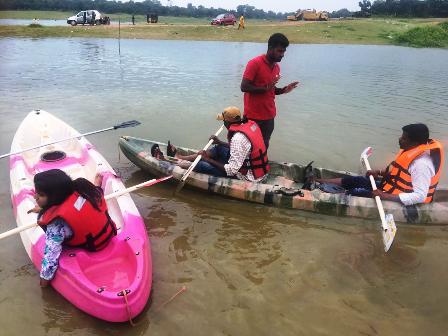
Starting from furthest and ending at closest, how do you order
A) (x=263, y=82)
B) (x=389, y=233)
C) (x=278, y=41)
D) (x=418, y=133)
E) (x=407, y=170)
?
1. (x=263, y=82)
2. (x=278, y=41)
3. (x=407, y=170)
4. (x=418, y=133)
5. (x=389, y=233)

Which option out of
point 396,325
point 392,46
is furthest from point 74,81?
point 392,46

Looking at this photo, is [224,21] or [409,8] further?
[409,8]

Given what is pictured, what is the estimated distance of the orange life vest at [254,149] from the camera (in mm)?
5574

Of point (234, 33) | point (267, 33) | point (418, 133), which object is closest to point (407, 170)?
point (418, 133)

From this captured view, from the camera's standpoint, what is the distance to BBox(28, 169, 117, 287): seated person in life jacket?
11.9 ft

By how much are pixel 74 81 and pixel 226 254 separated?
488 inches

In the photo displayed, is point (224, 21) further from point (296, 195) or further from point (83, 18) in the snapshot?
point (296, 195)

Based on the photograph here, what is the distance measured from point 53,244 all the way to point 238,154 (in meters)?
2.78

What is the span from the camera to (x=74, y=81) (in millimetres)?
15234

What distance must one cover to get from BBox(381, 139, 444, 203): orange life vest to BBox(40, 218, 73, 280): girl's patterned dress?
4.00 m

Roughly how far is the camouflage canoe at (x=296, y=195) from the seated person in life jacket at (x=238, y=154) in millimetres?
158

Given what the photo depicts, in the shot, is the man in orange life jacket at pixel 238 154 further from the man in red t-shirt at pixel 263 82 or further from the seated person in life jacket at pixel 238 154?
the man in red t-shirt at pixel 263 82

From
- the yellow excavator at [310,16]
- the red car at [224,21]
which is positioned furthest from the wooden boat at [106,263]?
the yellow excavator at [310,16]

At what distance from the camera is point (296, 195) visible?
Result: 5840mm
